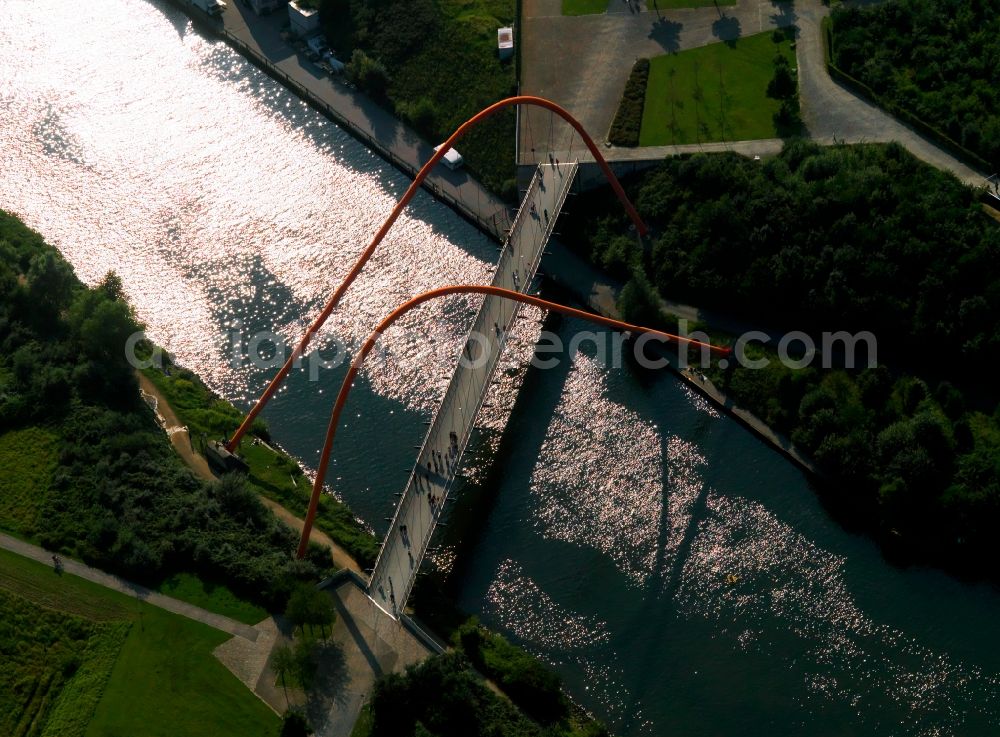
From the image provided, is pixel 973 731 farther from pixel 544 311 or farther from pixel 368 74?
pixel 368 74

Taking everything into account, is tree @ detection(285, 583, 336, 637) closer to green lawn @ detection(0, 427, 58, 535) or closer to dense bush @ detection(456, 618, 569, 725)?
dense bush @ detection(456, 618, 569, 725)

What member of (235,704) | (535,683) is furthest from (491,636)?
(235,704)

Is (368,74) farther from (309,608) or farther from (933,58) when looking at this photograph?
(309,608)

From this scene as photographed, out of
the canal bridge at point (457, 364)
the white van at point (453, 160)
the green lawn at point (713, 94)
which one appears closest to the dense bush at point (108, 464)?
the canal bridge at point (457, 364)

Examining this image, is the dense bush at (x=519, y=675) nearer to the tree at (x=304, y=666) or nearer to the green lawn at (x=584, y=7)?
the tree at (x=304, y=666)

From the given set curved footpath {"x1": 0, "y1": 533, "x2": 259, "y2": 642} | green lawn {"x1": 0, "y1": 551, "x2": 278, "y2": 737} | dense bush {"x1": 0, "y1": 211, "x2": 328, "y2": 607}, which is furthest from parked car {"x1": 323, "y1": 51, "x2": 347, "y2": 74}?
green lawn {"x1": 0, "y1": 551, "x2": 278, "y2": 737}

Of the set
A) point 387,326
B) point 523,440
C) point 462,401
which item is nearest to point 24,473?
point 387,326
